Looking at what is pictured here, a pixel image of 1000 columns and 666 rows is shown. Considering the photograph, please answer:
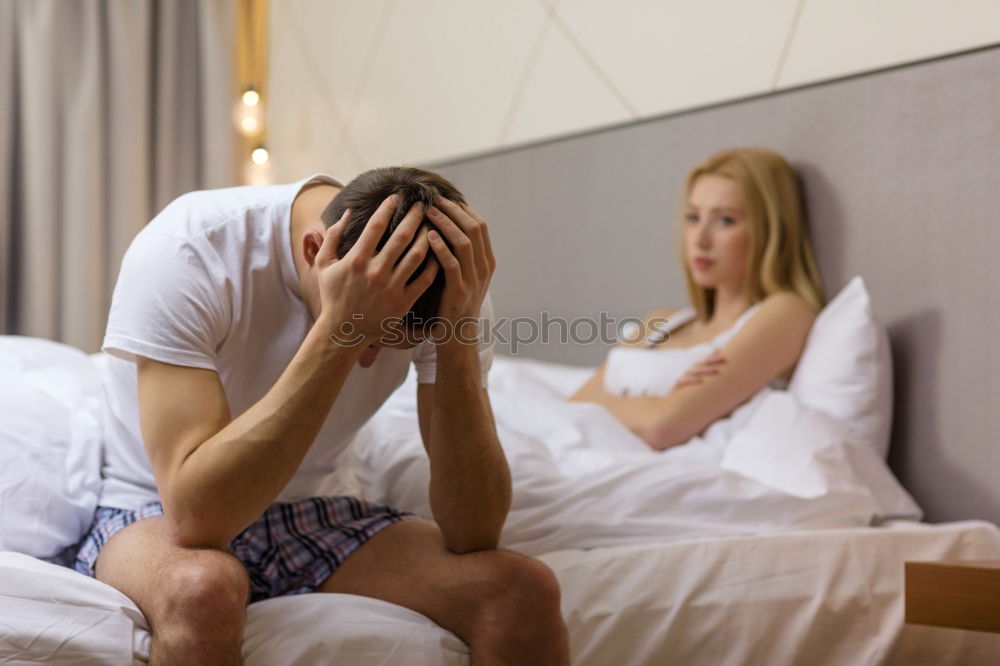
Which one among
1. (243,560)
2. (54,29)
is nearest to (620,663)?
(243,560)

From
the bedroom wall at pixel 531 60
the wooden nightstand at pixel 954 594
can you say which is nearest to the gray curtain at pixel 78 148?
the bedroom wall at pixel 531 60

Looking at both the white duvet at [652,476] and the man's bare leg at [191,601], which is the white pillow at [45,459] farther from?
the white duvet at [652,476]

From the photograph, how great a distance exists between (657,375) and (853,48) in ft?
2.25

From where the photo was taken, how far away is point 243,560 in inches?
47.5

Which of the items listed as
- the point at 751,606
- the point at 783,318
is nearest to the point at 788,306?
the point at 783,318

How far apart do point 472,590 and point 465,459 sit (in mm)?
151

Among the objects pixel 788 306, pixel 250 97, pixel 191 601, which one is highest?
pixel 250 97

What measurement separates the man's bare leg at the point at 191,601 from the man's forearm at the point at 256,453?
37mm

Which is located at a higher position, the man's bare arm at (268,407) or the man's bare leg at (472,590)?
the man's bare arm at (268,407)

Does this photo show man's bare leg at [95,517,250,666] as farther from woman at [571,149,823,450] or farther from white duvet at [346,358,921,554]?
woman at [571,149,823,450]

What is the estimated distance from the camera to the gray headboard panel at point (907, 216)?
1506 millimetres

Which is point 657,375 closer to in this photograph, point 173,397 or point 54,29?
point 173,397

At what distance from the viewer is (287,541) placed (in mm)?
1226

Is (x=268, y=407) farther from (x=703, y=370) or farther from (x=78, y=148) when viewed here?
(x=78, y=148)
